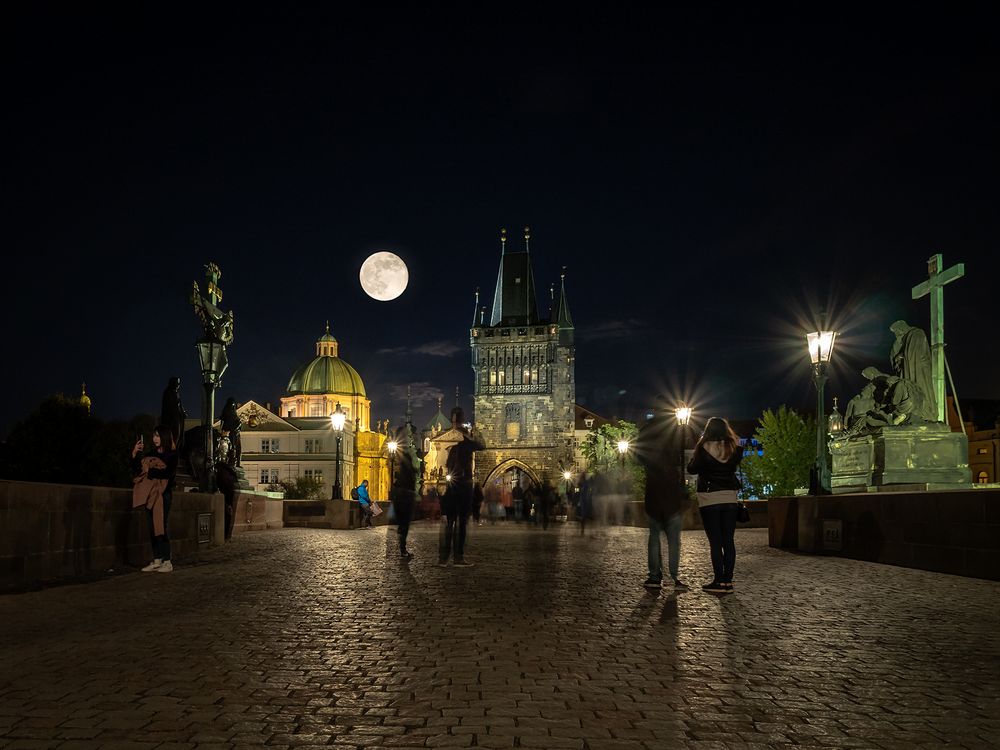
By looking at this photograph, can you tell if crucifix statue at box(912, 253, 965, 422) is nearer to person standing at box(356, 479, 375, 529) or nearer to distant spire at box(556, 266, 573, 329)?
person standing at box(356, 479, 375, 529)

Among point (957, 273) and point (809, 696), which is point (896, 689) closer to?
point (809, 696)

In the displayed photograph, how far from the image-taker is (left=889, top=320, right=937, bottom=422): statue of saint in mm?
16234

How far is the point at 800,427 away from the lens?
68500 millimetres

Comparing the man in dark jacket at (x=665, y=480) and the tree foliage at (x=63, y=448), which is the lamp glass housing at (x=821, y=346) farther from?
the tree foliage at (x=63, y=448)

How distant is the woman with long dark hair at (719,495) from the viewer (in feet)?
29.0

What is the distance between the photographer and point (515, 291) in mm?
108500

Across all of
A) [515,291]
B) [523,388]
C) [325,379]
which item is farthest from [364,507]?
[325,379]

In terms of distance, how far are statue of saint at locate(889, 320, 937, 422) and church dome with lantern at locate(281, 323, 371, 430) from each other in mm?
94842

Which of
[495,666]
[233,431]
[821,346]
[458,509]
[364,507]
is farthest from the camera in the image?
[364,507]

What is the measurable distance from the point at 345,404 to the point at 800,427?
199ft

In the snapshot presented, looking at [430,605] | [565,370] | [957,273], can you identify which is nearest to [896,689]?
[430,605]

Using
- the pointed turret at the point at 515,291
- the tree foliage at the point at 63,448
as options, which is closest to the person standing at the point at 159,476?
the tree foliage at the point at 63,448

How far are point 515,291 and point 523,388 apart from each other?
13.2m

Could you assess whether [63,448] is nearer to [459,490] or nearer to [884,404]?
[459,490]
